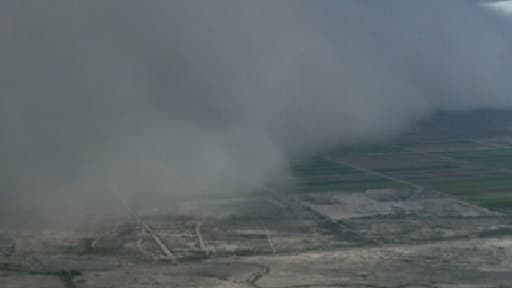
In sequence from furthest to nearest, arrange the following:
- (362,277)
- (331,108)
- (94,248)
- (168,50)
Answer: (331,108), (168,50), (94,248), (362,277)

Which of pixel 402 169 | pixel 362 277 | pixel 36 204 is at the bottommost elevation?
pixel 362 277

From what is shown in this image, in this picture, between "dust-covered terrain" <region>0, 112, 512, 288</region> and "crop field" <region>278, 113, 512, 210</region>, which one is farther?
"crop field" <region>278, 113, 512, 210</region>

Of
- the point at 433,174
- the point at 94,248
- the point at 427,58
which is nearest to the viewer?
the point at 94,248

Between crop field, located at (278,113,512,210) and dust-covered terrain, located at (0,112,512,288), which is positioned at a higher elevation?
crop field, located at (278,113,512,210)

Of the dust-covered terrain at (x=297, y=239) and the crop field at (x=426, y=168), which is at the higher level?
the crop field at (x=426, y=168)

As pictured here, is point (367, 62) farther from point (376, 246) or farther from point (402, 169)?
point (376, 246)

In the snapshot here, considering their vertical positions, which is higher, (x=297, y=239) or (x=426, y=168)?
(x=426, y=168)

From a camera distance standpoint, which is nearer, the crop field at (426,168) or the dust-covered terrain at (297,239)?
the dust-covered terrain at (297,239)

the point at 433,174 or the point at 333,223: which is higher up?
the point at 433,174

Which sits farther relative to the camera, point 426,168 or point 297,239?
point 426,168

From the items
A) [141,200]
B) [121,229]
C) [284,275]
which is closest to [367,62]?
[141,200]

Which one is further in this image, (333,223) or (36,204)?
(36,204)
